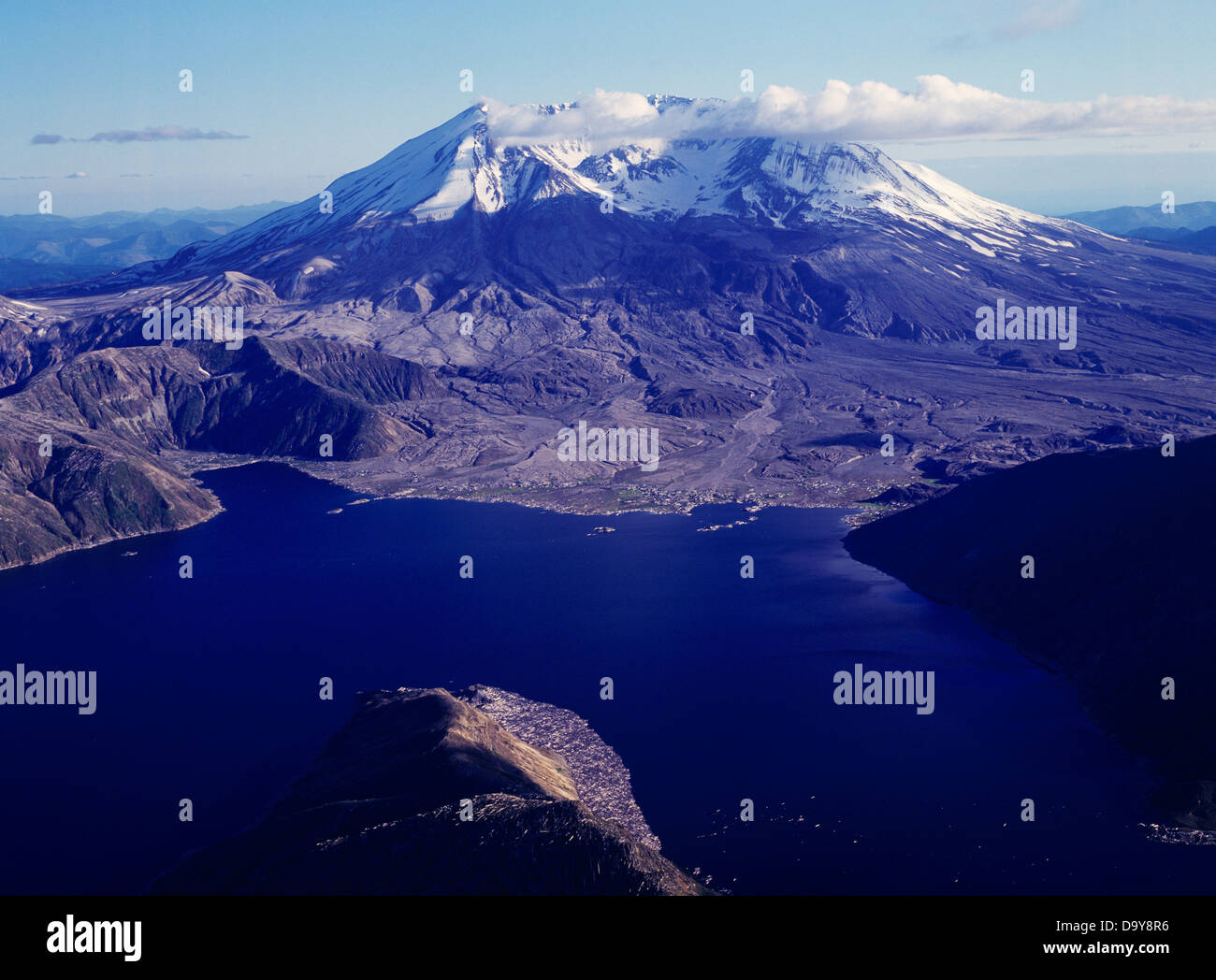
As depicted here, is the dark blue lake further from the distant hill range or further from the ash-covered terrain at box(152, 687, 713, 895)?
the ash-covered terrain at box(152, 687, 713, 895)

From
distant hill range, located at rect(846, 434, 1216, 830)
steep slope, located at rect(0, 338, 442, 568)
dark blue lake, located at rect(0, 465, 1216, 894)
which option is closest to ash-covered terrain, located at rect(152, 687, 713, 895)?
dark blue lake, located at rect(0, 465, 1216, 894)

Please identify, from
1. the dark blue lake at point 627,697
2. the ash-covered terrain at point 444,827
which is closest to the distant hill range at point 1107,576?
the dark blue lake at point 627,697

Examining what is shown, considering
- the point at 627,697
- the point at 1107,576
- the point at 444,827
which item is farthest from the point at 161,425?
the point at 1107,576

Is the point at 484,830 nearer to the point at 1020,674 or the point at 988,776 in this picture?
the point at 988,776

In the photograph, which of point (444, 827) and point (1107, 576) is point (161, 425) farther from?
point (1107, 576)

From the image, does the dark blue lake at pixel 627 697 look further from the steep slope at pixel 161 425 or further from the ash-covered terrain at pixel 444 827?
the steep slope at pixel 161 425

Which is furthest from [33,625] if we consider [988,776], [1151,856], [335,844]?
[1151,856]
